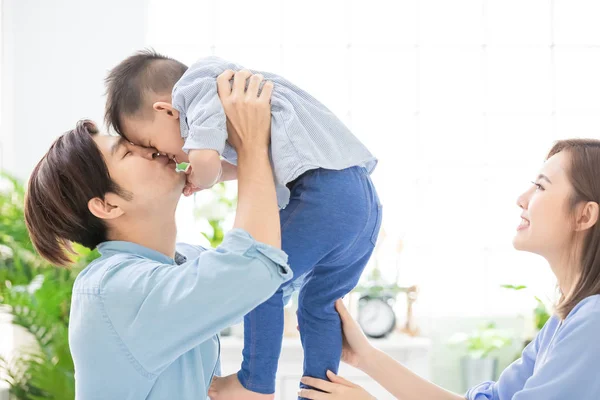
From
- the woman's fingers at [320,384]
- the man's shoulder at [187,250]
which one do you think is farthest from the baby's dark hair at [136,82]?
the woman's fingers at [320,384]

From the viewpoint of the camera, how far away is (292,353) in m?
3.66

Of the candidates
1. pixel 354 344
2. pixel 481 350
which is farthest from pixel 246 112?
pixel 481 350

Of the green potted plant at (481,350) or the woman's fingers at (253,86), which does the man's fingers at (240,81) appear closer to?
the woman's fingers at (253,86)

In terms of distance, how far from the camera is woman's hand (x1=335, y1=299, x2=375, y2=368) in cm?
182

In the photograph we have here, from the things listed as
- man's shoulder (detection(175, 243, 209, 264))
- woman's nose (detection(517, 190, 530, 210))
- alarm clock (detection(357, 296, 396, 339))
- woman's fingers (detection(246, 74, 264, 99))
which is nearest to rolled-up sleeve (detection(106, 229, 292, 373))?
woman's fingers (detection(246, 74, 264, 99))

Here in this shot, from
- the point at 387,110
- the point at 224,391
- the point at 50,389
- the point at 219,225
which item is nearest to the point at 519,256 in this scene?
the point at 387,110

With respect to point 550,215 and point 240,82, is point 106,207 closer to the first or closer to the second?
point 240,82

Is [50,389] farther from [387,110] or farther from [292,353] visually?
[387,110]

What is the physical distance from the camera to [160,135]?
1.59m

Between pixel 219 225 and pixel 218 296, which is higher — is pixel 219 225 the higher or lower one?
the lower one

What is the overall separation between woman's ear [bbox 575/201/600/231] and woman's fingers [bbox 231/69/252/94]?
0.84m

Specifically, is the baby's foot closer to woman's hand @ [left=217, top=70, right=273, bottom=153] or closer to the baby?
the baby

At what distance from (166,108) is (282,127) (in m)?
0.28

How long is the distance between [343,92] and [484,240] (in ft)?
4.13
